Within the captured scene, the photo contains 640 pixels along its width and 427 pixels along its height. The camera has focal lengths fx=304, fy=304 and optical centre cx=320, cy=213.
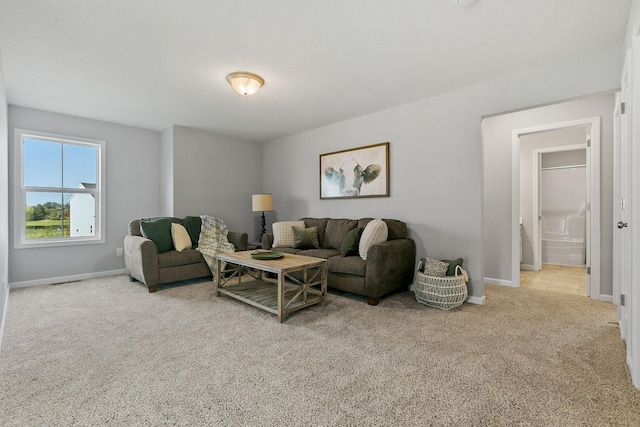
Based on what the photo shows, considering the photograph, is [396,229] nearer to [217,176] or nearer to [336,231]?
[336,231]

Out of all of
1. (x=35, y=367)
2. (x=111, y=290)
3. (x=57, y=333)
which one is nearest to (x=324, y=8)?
(x=35, y=367)

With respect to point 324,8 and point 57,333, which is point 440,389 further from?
point 57,333

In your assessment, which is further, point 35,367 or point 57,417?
point 35,367

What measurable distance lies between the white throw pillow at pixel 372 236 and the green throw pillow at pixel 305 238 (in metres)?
0.98

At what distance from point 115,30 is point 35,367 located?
7.90 ft

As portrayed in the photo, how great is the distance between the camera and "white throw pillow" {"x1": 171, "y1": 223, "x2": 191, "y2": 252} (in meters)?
4.15

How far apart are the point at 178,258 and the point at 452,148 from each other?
3.65 m

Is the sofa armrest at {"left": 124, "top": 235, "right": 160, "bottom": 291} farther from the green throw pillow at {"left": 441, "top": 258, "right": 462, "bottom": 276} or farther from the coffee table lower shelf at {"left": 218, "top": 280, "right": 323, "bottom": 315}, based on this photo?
the green throw pillow at {"left": 441, "top": 258, "right": 462, "bottom": 276}

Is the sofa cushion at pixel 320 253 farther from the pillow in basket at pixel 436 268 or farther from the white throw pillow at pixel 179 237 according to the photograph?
the white throw pillow at pixel 179 237

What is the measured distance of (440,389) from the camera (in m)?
1.69

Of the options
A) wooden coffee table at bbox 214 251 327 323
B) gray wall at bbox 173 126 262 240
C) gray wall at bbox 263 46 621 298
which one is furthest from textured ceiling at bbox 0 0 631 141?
wooden coffee table at bbox 214 251 327 323

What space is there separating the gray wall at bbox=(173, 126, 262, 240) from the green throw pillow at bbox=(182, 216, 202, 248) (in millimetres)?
348

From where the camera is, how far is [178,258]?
3.97 m

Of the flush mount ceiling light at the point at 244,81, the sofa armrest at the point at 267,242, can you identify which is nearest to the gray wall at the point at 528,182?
the sofa armrest at the point at 267,242
